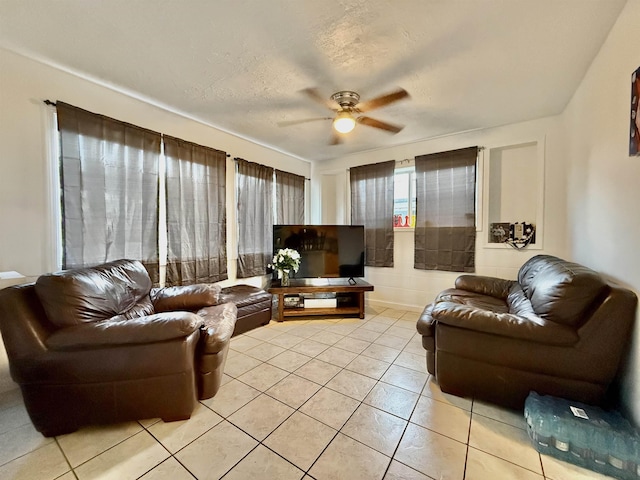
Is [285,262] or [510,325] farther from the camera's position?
[285,262]

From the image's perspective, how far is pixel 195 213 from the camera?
3.03 metres

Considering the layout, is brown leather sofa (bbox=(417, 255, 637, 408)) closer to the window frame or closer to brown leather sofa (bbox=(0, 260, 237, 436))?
brown leather sofa (bbox=(0, 260, 237, 436))

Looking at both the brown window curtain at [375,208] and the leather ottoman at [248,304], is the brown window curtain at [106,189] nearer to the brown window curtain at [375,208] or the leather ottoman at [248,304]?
the leather ottoman at [248,304]

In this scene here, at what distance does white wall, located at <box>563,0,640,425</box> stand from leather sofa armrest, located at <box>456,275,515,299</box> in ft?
2.22

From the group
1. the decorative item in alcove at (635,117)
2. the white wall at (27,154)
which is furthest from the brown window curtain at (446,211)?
the white wall at (27,154)

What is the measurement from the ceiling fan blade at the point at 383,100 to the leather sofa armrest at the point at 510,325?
179cm

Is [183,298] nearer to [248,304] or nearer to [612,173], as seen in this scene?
[248,304]

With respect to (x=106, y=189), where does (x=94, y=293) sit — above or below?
below

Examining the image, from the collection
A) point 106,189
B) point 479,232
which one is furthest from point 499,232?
point 106,189

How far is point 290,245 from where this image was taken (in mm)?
3762

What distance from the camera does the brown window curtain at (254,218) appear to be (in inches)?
142

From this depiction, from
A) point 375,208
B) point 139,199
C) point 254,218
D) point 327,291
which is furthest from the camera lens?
point 375,208

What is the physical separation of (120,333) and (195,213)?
5.97 ft

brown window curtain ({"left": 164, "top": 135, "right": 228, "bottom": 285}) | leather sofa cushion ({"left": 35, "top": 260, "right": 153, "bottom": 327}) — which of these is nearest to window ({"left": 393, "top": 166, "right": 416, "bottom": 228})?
brown window curtain ({"left": 164, "top": 135, "right": 228, "bottom": 285})
